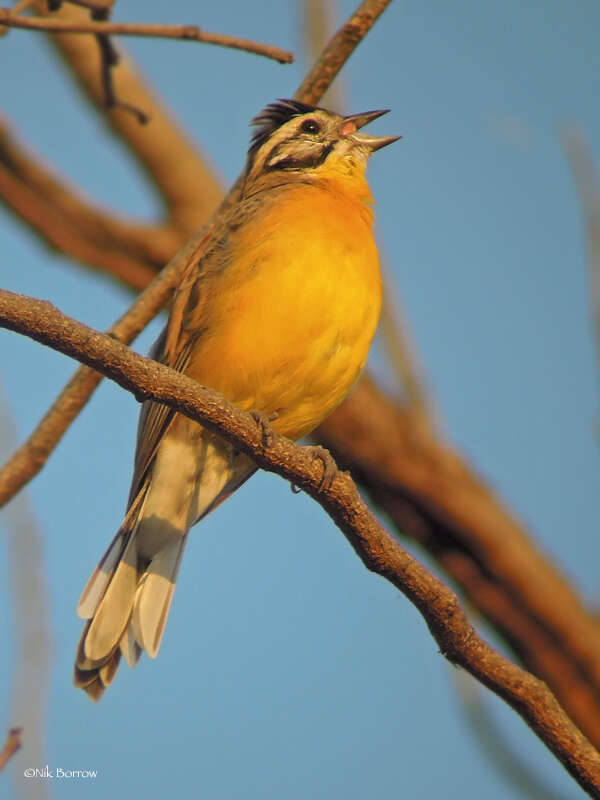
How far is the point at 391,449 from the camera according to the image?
8.24 meters

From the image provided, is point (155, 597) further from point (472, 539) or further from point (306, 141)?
point (306, 141)

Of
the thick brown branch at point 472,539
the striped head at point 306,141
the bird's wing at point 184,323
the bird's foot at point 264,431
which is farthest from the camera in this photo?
the thick brown branch at point 472,539

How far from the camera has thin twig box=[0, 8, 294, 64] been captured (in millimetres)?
5219

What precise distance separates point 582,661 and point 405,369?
2.95 m

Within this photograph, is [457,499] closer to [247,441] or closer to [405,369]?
[405,369]

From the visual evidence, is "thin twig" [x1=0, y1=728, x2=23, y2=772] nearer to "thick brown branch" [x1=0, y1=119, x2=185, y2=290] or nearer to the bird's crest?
the bird's crest

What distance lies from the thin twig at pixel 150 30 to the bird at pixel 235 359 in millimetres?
943

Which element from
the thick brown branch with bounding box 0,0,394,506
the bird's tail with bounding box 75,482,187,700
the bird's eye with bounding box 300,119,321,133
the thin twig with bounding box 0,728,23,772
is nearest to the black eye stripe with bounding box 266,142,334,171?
the bird's eye with bounding box 300,119,321,133

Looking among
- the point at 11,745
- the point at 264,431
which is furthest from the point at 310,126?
the point at 11,745

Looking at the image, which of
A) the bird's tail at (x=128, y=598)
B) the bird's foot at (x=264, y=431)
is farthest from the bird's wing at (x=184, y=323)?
the bird's foot at (x=264, y=431)

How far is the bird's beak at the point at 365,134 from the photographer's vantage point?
23.5 ft

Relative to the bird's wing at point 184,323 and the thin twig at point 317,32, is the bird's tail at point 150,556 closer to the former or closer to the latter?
the bird's wing at point 184,323

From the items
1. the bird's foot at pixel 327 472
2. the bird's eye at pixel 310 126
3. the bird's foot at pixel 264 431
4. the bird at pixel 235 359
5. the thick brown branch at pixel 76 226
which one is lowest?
the bird's foot at pixel 327 472

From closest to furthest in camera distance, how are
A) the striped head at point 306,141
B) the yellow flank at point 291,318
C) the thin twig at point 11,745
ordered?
the thin twig at point 11,745
the yellow flank at point 291,318
the striped head at point 306,141
